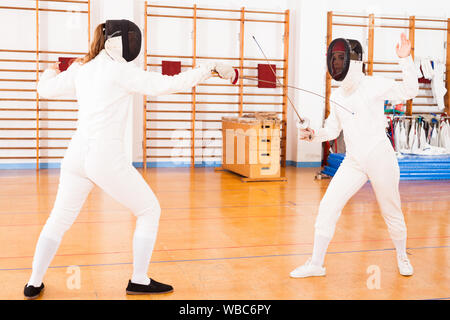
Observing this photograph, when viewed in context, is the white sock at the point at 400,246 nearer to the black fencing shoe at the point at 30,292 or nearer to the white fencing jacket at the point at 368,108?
the white fencing jacket at the point at 368,108

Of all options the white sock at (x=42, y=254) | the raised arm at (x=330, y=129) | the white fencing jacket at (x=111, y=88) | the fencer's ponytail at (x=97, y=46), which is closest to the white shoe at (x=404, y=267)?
the raised arm at (x=330, y=129)

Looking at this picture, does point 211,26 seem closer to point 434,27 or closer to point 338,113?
point 434,27

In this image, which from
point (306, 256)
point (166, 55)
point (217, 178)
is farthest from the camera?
point (166, 55)

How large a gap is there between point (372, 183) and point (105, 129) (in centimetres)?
149

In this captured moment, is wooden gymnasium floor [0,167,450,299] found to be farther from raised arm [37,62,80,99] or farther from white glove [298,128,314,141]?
raised arm [37,62,80,99]

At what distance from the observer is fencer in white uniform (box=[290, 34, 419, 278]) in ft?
9.20

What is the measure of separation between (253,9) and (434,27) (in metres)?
3.07

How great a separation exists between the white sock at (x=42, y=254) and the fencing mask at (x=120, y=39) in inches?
36.2

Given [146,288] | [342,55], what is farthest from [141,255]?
[342,55]

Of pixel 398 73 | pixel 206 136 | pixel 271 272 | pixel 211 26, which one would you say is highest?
pixel 211 26

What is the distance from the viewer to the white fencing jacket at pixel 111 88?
7.55ft

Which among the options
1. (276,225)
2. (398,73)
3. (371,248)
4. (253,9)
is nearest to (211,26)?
(253,9)

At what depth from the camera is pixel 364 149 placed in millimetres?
2826

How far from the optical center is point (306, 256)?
3383mm
